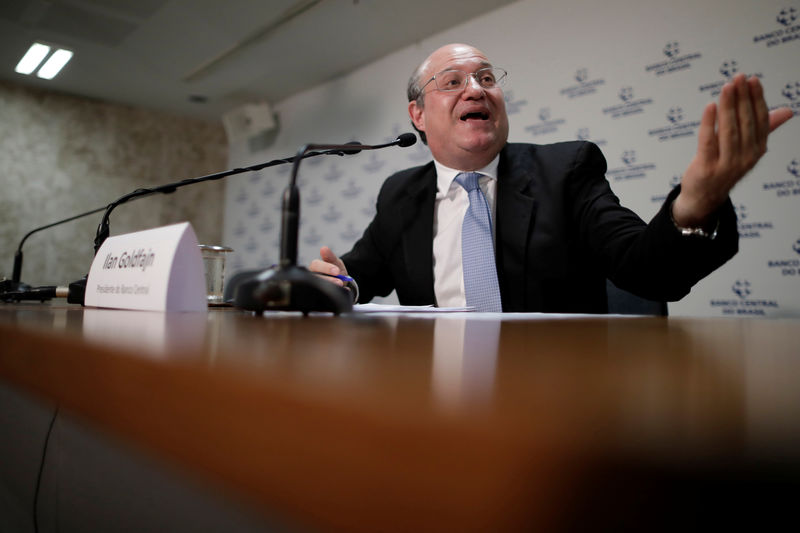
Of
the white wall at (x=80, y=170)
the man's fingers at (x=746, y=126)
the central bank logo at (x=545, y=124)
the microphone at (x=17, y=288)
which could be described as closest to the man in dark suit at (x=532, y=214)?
the man's fingers at (x=746, y=126)

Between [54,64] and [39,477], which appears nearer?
[39,477]

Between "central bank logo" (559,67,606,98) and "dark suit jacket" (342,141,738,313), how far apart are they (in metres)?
1.61

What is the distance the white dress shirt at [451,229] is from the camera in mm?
1535

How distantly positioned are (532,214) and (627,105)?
70.9 inches

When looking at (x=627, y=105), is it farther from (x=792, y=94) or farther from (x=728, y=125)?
(x=728, y=125)

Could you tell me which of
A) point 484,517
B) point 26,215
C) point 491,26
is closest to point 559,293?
point 484,517

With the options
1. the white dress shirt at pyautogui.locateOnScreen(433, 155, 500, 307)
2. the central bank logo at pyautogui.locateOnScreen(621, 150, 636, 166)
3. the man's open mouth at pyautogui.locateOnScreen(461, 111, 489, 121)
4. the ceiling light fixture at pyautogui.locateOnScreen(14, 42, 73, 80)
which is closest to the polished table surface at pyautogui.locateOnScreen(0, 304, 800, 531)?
the white dress shirt at pyautogui.locateOnScreen(433, 155, 500, 307)


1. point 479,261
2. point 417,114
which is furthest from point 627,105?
point 479,261

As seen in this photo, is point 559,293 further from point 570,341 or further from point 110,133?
point 110,133

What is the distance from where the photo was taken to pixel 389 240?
1.72m

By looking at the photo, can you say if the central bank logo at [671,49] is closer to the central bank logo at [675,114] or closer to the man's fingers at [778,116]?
the central bank logo at [675,114]

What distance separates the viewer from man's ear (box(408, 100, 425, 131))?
1.89 metres

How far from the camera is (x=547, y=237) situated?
4.57 ft

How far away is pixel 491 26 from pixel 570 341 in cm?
360
